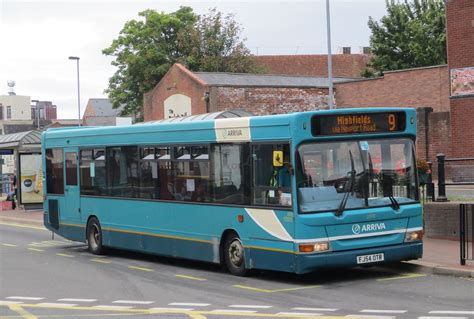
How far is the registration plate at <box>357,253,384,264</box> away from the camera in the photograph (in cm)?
1212

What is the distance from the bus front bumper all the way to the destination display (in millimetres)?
1894

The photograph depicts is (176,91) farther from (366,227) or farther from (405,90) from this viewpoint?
(366,227)

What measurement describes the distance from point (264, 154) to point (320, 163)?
1.01m

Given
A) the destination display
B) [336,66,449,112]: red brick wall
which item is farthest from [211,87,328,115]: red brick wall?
the destination display

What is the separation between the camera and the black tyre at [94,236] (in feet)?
57.6

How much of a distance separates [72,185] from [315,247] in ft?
28.0

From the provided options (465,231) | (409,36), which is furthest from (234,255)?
(409,36)

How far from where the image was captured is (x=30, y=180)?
3425 cm

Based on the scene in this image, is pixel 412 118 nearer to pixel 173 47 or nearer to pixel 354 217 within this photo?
pixel 354 217

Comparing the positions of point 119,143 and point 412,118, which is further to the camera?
point 119,143

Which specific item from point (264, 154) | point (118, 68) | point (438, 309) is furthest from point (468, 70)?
point (118, 68)

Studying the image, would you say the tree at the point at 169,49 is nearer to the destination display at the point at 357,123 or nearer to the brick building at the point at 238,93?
the brick building at the point at 238,93

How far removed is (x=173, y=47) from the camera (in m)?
60.3

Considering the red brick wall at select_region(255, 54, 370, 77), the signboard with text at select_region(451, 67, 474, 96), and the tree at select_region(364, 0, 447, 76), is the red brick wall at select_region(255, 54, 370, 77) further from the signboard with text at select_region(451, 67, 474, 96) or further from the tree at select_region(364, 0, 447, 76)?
the signboard with text at select_region(451, 67, 474, 96)
